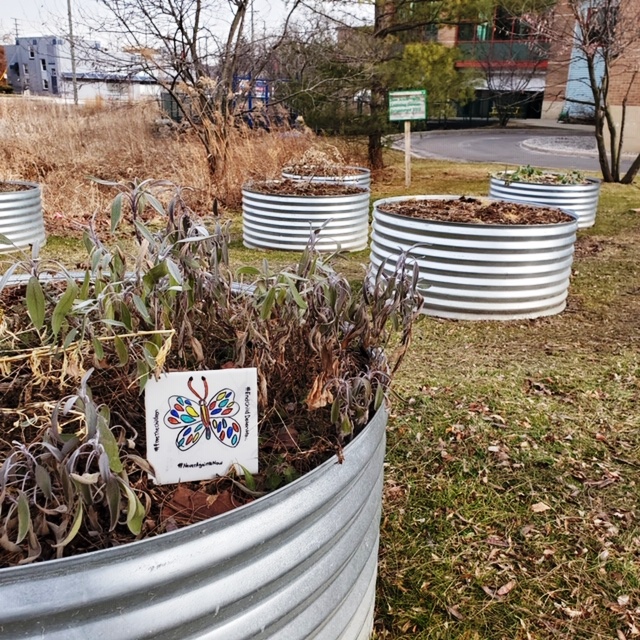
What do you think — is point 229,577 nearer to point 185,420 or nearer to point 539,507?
point 185,420

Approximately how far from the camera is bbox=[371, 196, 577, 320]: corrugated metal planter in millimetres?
4699

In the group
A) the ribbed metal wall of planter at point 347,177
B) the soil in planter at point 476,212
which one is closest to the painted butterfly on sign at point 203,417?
the soil in planter at point 476,212

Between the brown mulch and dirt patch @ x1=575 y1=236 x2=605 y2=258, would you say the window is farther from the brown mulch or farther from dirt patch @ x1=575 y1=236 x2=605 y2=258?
the brown mulch

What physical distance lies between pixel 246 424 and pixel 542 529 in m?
1.74

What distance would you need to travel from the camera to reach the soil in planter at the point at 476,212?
5.08 m

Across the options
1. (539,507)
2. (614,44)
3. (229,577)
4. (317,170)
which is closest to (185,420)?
(229,577)

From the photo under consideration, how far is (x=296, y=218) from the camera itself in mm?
6980

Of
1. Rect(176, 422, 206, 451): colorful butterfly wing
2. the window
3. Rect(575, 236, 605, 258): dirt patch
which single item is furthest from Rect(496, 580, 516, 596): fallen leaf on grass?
the window

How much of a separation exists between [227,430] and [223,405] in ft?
0.18

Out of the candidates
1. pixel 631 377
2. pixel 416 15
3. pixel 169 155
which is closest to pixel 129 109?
pixel 169 155

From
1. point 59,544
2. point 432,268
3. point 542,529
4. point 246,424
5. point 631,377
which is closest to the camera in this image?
point 59,544

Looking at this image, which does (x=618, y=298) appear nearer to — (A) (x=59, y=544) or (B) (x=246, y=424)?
(B) (x=246, y=424)

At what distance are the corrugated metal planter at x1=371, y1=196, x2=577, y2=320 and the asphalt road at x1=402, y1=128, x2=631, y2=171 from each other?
1356 centimetres

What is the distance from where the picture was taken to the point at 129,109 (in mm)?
13266
